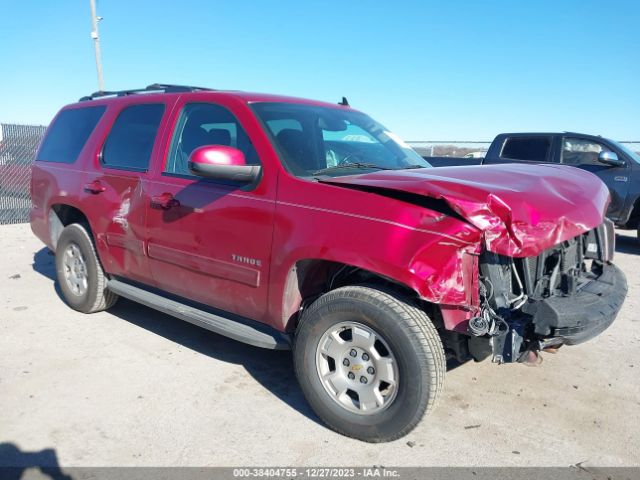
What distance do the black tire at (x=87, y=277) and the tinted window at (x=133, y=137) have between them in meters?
0.78

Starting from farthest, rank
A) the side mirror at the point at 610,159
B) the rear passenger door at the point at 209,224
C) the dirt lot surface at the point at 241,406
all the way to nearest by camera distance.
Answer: the side mirror at the point at 610,159 < the rear passenger door at the point at 209,224 < the dirt lot surface at the point at 241,406

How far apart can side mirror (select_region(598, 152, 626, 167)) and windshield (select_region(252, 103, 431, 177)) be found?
486 cm

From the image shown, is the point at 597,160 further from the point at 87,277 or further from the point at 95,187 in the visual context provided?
the point at 87,277

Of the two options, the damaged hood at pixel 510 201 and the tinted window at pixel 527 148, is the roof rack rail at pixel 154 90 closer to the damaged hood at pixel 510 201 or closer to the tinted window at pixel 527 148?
the damaged hood at pixel 510 201

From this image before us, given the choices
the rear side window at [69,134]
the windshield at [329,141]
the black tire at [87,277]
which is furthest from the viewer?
the rear side window at [69,134]

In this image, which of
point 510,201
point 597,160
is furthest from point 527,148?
point 510,201

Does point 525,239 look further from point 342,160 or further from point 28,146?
point 28,146

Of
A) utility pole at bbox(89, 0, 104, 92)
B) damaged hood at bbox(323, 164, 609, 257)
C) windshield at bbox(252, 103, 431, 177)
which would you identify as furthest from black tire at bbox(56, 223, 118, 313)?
utility pole at bbox(89, 0, 104, 92)

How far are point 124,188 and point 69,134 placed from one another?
1.44 meters

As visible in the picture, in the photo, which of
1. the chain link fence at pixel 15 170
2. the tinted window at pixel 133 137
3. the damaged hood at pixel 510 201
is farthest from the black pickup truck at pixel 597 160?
the chain link fence at pixel 15 170

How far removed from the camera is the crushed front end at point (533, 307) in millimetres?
2596

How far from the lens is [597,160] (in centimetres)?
849

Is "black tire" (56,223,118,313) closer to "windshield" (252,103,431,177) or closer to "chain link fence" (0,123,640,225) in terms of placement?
"windshield" (252,103,431,177)

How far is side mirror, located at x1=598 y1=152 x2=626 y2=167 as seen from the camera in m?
7.71
